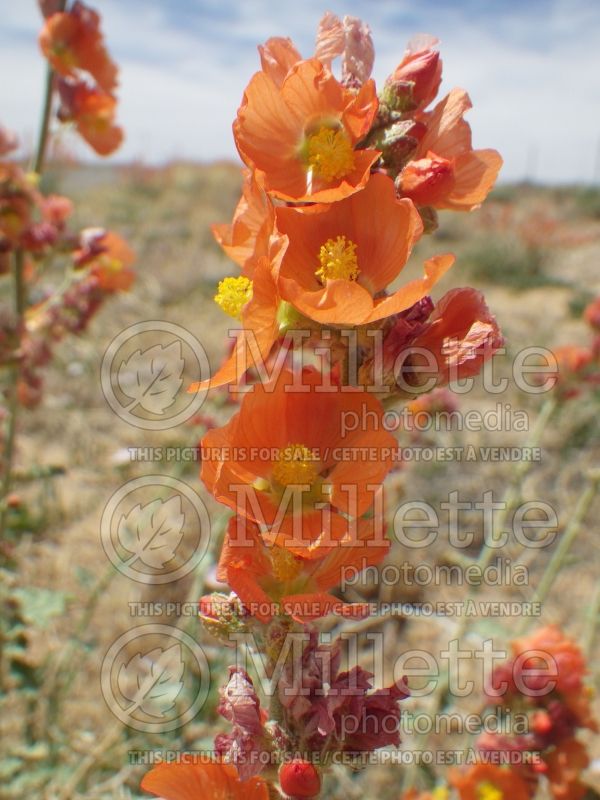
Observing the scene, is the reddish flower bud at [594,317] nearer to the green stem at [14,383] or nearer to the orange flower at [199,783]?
the green stem at [14,383]

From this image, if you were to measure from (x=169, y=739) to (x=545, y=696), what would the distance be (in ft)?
3.72

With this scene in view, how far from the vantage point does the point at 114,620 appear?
358cm

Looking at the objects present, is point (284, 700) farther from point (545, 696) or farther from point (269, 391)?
point (545, 696)

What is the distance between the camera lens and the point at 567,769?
171 cm

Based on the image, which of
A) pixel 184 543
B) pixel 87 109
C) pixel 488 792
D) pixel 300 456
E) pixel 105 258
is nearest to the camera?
pixel 300 456

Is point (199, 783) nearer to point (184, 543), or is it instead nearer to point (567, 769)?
point (567, 769)

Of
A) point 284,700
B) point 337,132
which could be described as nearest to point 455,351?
point 337,132

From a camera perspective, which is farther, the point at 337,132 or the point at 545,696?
the point at 545,696

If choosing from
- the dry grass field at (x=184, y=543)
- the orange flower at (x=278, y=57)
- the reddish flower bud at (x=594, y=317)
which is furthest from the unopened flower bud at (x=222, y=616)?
the reddish flower bud at (x=594, y=317)

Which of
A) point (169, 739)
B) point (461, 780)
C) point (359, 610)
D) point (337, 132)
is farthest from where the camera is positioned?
point (169, 739)

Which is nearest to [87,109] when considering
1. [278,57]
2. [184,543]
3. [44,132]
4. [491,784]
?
[44,132]

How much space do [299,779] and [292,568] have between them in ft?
0.89

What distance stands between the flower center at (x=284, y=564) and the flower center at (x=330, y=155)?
1.80 feet

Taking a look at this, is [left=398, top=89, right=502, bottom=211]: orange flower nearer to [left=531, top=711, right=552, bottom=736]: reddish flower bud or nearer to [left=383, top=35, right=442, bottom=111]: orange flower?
[left=383, top=35, right=442, bottom=111]: orange flower
